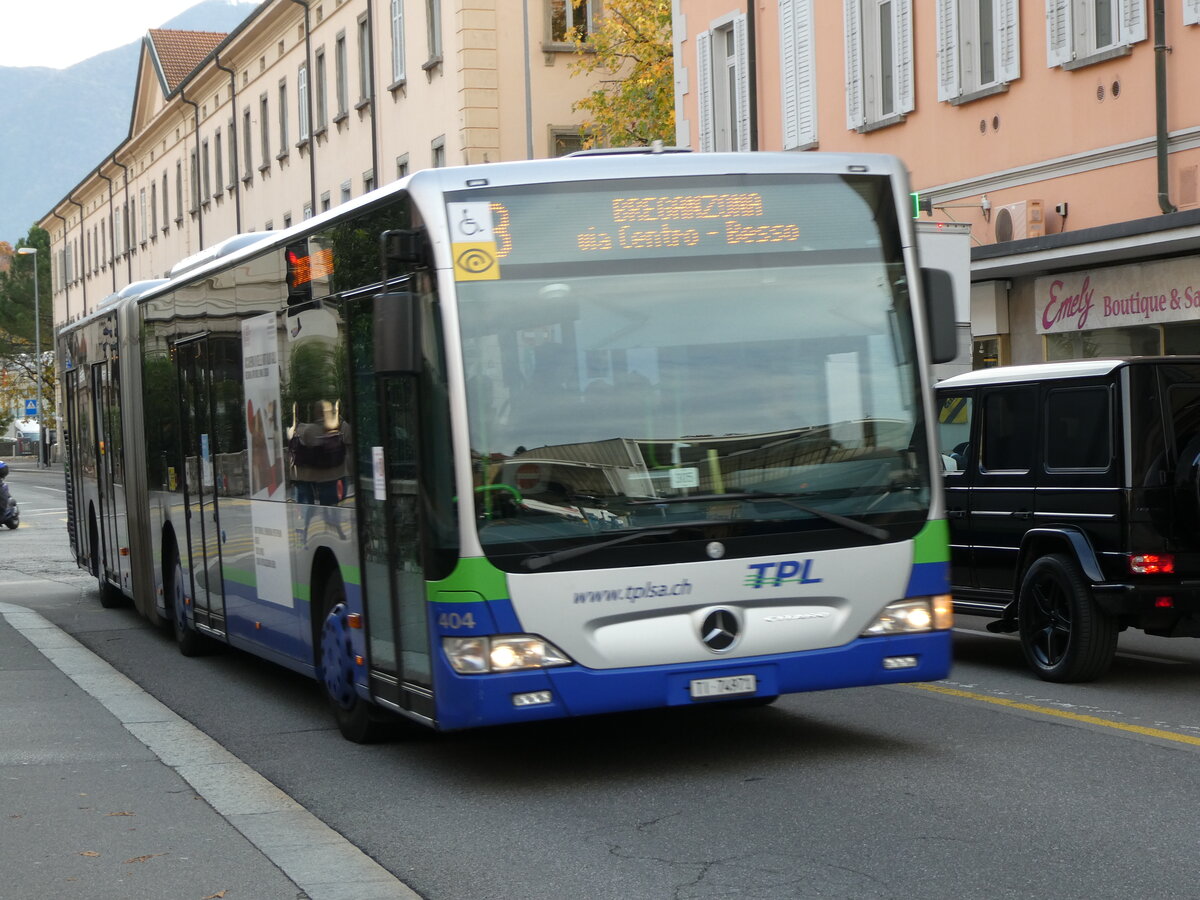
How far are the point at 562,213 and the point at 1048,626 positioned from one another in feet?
15.5

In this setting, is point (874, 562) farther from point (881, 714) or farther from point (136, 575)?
point (136, 575)

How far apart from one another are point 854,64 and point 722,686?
18.9 meters

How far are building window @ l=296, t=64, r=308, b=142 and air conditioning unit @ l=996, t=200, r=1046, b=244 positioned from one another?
30251mm

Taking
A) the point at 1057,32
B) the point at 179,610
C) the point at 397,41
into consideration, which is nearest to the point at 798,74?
the point at 1057,32

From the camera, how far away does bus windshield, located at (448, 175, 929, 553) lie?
7594 mm

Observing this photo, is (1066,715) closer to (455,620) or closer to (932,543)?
(932,543)

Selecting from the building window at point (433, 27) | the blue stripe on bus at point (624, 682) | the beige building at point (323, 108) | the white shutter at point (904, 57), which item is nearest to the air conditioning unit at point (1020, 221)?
the white shutter at point (904, 57)

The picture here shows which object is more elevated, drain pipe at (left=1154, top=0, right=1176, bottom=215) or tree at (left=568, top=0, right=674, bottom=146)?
tree at (left=568, top=0, right=674, bottom=146)

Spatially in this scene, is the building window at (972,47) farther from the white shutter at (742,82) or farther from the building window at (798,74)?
the white shutter at (742,82)

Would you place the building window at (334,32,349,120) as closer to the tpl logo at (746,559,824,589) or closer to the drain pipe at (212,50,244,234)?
the drain pipe at (212,50,244,234)

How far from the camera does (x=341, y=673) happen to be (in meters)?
9.29

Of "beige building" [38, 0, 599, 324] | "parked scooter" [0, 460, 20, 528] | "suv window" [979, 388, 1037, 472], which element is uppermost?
"beige building" [38, 0, 599, 324]

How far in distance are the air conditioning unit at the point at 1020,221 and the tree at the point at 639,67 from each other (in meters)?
12.8

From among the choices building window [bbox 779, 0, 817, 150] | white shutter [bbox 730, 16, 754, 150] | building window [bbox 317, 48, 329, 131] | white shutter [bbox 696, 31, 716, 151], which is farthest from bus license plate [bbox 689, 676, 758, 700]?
building window [bbox 317, 48, 329, 131]
